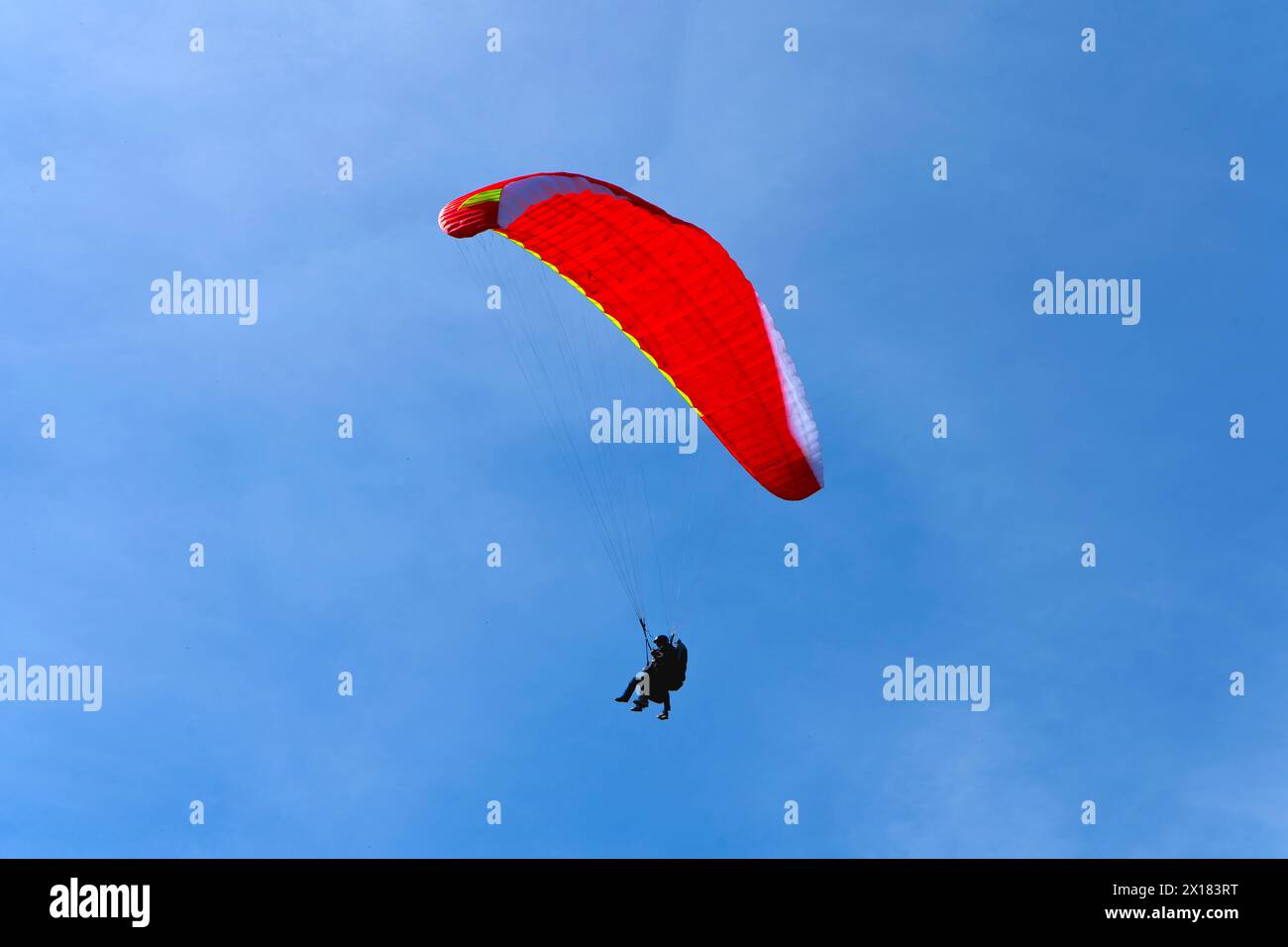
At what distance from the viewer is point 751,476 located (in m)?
22.4

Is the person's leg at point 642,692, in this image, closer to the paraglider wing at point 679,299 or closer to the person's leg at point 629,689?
the person's leg at point 629,689

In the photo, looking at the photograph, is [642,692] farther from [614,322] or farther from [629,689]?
[614,322]

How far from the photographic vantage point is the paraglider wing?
778 inches

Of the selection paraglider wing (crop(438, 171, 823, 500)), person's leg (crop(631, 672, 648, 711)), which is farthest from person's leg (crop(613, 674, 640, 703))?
paraglider wing (crop(438, 171, 823, 500))

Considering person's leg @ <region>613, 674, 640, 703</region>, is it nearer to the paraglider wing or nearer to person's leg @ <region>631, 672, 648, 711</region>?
person's leg @ <region>631, 672, 648, 711</region>

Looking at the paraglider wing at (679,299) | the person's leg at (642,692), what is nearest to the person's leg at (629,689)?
the person's leg at (642,692)

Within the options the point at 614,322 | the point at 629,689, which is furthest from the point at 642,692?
the point at 614,322

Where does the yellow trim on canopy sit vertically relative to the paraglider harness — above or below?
above

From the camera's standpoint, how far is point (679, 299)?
838 inches

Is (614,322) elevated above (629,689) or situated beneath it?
elevated above

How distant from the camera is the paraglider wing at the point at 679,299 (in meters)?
19.8
